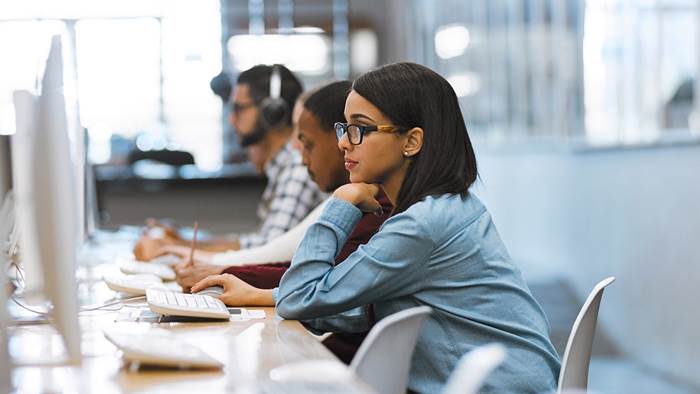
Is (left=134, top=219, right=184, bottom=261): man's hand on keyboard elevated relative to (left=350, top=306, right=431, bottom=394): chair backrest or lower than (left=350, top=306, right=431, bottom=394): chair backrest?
lower

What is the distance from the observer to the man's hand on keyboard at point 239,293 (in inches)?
94.8

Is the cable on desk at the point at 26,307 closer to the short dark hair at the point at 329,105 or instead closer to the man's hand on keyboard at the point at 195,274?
the man's hand on keyboard at the point at 195,274

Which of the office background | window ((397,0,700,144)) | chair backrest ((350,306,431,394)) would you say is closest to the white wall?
the office background

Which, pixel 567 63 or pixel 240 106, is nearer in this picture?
pixel 240 106

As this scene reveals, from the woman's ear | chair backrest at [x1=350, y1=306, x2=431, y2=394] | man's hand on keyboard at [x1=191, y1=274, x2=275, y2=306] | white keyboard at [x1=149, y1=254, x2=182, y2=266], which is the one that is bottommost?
white keyboard at [x1=149, y1=254, x2=182, y2=266]

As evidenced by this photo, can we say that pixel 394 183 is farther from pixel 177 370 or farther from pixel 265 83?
pixel 265 83

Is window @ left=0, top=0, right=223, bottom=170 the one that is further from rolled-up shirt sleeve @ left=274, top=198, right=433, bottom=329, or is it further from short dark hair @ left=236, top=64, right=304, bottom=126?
rolled-up shirt sleeve @ left=274, top=198, right=433, bottom=329

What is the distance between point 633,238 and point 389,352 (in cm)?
377

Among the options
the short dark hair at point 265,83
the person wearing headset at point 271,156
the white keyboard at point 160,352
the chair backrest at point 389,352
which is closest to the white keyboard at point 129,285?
the person wearing headset at point 271,156

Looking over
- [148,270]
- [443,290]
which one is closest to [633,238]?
[148,270]

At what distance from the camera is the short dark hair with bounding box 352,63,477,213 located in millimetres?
2119

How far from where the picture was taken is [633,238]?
5.21 m

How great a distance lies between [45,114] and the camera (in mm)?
1533

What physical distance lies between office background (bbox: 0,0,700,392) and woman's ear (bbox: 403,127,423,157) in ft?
5.28
